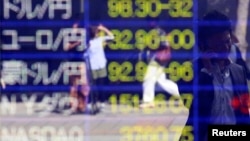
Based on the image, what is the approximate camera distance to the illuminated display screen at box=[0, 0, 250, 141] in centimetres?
362

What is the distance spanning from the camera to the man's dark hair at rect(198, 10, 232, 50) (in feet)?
11.9

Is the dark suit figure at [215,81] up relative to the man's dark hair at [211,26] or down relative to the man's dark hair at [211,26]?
down

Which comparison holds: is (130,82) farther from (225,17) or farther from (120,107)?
(225,17)

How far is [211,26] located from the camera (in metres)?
3.63

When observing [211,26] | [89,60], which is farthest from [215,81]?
[89,60]

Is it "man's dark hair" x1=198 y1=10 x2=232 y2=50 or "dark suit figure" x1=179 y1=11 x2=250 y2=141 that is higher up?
"man's dark hair" x1=198 y1=10 x2=232 y2=50

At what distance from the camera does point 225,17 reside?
363 cm

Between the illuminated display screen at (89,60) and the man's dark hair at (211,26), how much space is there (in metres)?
0.03

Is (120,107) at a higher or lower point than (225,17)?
lower

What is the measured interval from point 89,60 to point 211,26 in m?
0.52

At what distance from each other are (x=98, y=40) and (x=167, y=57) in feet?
0.96

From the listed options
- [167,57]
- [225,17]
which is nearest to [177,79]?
[167,57]

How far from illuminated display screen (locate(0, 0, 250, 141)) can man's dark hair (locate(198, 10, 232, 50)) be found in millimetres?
28

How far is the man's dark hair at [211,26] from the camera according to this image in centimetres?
363
